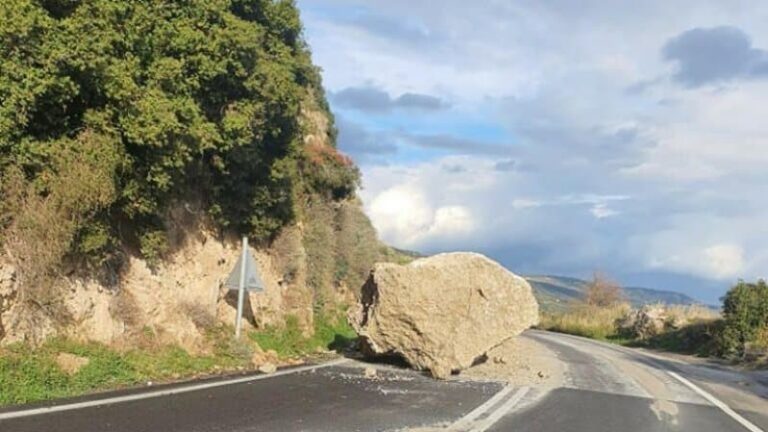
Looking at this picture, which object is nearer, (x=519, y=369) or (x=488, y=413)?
(x=488, y=413)

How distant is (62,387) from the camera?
10.4 metres

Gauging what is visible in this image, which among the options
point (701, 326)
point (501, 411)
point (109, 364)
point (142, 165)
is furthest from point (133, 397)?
point (701, 326)

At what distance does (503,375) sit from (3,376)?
9344 mm

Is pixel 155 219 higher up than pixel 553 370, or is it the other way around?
pixel 155 219

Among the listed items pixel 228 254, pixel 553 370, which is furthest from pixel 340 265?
pixel 553 370

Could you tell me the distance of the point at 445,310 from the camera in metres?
15.6

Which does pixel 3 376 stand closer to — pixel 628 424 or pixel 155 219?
pixel 155 219

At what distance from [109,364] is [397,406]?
14.9ft

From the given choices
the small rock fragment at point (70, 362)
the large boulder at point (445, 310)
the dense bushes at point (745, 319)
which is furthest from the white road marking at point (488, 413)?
the dense bushes at point (745, 319)

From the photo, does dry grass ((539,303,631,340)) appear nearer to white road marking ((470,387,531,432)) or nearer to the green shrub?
the green shrub

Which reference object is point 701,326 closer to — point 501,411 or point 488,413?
point 501,411

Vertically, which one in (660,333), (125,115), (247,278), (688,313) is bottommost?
(660,333)

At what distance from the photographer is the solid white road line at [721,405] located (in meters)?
11.1

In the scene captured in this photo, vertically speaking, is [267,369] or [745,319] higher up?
[745,319]
